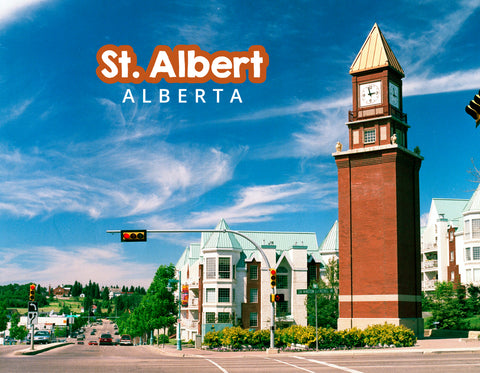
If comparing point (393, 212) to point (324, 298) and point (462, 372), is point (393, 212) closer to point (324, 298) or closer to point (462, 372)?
point (324, 298)

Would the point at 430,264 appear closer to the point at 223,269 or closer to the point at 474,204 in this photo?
the point at 474,204

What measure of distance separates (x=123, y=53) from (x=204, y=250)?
47820 millimetres

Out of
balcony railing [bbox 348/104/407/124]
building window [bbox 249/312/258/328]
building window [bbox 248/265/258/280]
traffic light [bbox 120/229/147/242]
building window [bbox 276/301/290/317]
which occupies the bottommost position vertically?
building window [bbox 249/312/258/328]

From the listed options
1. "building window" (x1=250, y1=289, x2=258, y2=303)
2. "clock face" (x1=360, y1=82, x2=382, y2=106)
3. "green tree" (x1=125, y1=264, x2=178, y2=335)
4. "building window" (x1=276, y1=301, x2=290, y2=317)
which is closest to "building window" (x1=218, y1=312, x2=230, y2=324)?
"building window" (x1=250, y1=289, x2=258, y2=303)

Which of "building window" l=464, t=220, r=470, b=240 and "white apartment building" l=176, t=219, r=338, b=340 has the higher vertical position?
"building window" l=464, t=220, r=470, b=240

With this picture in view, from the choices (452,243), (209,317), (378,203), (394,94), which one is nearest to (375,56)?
(394,94)

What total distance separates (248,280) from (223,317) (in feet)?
18.4

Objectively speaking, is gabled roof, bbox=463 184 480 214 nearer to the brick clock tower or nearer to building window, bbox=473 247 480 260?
building window, bbox=473 247 480 260

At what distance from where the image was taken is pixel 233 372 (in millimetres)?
23078

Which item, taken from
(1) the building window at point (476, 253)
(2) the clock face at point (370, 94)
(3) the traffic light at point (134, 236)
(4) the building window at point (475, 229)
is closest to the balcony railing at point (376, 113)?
(2) the clock face at point (370, 94)

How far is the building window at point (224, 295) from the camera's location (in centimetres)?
7181

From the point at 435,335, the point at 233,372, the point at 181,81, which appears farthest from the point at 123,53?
the point at 435,335

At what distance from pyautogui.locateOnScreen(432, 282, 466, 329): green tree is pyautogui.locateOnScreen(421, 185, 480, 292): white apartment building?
17.8ft

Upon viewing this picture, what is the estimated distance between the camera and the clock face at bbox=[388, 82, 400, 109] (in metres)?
55.6
